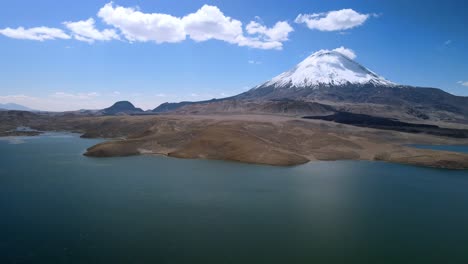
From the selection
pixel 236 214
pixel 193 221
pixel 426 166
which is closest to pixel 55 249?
pixel 193 221

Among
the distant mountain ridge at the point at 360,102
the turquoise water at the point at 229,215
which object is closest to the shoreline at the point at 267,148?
the turquoise water at the point at 229,215

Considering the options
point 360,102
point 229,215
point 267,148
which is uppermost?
point 360,102

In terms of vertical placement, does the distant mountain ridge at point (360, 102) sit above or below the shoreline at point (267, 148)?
above

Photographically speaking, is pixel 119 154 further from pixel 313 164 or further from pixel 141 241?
pixel 141 241

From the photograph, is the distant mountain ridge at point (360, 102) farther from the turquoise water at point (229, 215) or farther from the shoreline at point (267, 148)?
the turquoise water at point (229, 215)

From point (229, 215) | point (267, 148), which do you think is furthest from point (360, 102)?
point (229, 215)

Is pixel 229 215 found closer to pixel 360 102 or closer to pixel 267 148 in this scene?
pixel 267 148

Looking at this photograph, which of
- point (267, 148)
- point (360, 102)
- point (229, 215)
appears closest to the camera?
point (229, 215)

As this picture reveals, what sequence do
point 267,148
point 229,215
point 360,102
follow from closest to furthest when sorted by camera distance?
1. point 229,215
2. point 267,148
3. point 360,102
